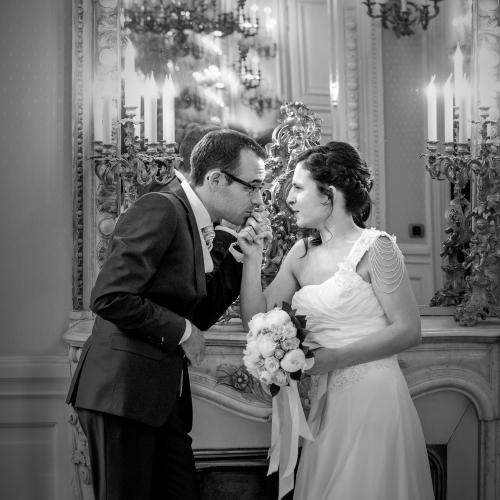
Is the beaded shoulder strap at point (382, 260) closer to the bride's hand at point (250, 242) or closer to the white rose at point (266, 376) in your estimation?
the bride's hand at point (250, 242)

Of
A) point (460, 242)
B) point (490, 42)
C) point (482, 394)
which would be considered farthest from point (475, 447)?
point (490, 42)

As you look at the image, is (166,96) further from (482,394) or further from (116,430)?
(482,394)

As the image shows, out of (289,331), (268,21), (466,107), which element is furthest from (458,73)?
(289,331)

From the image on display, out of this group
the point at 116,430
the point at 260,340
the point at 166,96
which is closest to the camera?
the point at 116,430

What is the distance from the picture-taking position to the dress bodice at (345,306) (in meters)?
2.74

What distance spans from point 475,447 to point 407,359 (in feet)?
1.75

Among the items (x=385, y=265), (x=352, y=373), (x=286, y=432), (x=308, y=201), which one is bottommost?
(x=286, y=432)

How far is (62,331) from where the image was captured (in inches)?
135

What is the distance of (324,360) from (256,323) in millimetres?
299

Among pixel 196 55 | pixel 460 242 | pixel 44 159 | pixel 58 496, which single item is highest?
pixel 196 55

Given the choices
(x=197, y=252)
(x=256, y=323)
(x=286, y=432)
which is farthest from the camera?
(x=286, y=432)

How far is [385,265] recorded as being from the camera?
107 inches

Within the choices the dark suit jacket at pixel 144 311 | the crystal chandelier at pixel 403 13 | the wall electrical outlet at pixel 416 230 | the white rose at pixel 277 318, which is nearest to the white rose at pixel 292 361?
the white rose at pixel 277 318

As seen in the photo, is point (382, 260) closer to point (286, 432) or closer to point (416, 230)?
point (286, 432)
